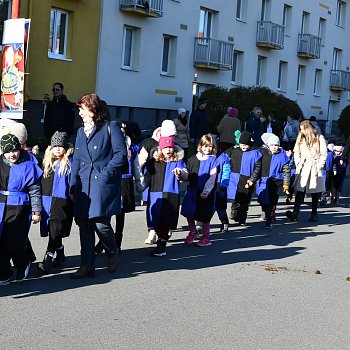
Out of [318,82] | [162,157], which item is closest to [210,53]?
[318,82]

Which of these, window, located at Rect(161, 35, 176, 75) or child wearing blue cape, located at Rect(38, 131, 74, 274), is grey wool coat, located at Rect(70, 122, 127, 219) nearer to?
child wearing blue cape, located at Rect(38, 131, 74, 274)

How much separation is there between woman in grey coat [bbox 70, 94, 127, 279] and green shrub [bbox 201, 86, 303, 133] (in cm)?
2211

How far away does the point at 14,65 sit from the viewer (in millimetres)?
12828

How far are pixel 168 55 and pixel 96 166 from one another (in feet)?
76.4

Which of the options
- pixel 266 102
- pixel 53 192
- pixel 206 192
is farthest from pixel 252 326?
pixel 266 102

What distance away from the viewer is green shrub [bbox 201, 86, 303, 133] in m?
29.6

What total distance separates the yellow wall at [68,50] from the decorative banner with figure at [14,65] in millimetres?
9089

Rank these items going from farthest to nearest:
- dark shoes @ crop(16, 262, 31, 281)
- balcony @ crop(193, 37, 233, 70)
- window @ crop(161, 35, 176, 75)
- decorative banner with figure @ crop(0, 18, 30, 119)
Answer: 1. balcony @ crop(193, 37, 233, 70)
2. window @ crop(161, 35, 176, 75)
3. decorative banner with figure @ crop(0, 18, 30, 119)
4. dark shoes @ crop(16, 262, 31, 281)

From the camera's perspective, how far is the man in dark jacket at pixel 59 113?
14.9 m

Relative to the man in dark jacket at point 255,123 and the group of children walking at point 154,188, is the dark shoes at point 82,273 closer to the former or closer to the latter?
the group of children walking at point 154,188

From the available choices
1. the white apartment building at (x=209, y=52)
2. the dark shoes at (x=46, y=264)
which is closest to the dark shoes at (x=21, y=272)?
the dark shoes at (x=46, y=264)

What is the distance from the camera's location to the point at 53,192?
25.8 ft

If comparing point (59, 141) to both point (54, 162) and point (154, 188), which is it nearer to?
point (54, 162)

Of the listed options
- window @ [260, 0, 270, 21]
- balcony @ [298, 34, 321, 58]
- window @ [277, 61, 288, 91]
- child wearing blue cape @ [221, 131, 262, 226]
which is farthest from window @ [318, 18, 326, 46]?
child wearing blue cape @ [221, 131, 262, 226]
